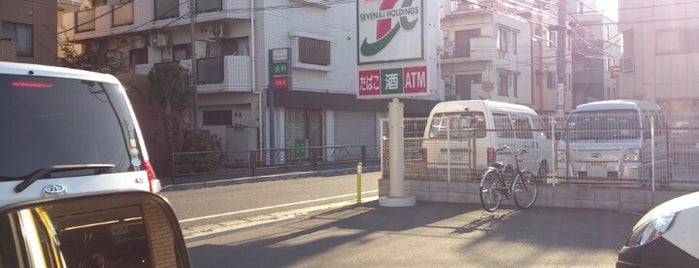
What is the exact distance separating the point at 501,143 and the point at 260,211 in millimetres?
5214

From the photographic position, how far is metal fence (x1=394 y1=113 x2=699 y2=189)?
10.4m

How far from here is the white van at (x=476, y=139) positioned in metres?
12.6

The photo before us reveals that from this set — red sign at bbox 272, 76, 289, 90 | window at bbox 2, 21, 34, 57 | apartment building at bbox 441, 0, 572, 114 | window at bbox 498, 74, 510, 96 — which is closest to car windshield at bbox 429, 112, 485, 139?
red sign at bbox 272, 76, 289, 90

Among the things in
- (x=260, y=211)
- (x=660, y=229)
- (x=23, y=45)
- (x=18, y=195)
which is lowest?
(x=260, y=211)

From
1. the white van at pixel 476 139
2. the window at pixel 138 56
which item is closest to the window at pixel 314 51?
the window at pixel 138 56

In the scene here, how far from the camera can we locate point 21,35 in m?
20.2

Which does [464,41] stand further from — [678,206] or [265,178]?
[678,206]

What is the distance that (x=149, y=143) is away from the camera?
21203 millimetres

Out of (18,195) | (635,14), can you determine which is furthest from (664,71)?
(18,195)

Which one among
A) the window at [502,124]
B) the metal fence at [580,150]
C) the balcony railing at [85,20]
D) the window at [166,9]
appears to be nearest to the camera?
the metal fence at [580,150]

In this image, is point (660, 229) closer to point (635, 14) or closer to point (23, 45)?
point (23, 45)

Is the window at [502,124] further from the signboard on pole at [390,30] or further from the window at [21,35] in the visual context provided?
the window at [21,35]

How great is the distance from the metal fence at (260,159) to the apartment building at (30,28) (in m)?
6.32

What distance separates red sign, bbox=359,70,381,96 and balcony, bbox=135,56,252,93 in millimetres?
13975
